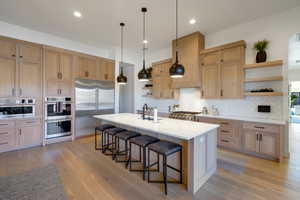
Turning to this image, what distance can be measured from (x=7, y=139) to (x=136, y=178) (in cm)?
329

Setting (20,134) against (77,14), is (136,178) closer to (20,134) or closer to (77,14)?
(20,134)

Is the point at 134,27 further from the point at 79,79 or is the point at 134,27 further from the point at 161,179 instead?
the point at 161,179

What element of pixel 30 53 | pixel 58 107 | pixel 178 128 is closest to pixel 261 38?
pixel 178 128

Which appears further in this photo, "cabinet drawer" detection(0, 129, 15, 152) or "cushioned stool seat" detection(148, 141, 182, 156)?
"cabinet drawer" detection(0, 129, 15, 152)

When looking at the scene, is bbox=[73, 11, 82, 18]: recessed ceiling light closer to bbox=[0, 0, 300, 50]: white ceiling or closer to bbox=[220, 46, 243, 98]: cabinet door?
bbox=[0, 0, 300, 50]: white ceiling

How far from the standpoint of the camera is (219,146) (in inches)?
140

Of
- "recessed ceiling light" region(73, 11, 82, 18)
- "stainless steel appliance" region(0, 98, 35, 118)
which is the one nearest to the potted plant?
"recessed ceiling light" region(73, 11, 82, 18)

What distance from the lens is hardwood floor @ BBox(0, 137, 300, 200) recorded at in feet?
6.21

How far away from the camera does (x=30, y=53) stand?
3.55 metres

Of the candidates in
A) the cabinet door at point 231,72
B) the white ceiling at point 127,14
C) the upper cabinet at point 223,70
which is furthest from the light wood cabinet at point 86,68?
the cabinet door at point 231,72

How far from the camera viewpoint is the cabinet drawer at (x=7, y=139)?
319cm

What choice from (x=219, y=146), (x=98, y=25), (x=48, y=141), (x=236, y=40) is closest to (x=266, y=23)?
(x=236, y=40)

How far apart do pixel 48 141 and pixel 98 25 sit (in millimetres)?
3408

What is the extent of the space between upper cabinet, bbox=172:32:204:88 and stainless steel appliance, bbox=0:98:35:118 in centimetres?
Answer: 415
